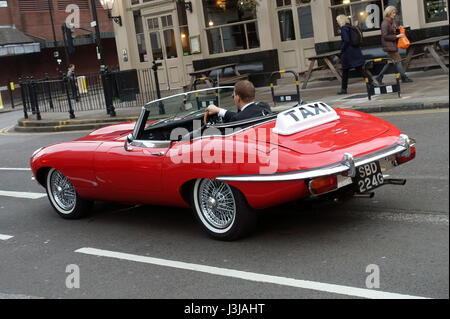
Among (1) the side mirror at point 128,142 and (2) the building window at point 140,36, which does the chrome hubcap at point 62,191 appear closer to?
(1) the side mirror at point 128,142

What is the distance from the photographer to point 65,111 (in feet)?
72.9

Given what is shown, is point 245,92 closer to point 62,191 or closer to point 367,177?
point 367,177

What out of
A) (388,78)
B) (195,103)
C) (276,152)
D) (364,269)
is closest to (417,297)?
(364,269)

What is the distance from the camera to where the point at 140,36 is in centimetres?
2555

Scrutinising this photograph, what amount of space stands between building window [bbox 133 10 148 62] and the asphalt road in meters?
18.4

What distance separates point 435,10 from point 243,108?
44.8ft

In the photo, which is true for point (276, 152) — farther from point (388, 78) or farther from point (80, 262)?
point (388, 78)

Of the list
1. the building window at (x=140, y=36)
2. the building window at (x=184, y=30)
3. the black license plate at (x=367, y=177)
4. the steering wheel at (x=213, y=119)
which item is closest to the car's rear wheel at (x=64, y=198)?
the steering wheel at (x=213, y=119)

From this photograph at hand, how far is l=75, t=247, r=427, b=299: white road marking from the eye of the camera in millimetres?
4277

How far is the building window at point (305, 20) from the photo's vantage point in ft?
68.2

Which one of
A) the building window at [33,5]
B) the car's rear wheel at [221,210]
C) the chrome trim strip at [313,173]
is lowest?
the car's rear wheel at [221,210]

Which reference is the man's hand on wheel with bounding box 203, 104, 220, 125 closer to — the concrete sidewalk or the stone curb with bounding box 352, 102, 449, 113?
the concrete sidewalk

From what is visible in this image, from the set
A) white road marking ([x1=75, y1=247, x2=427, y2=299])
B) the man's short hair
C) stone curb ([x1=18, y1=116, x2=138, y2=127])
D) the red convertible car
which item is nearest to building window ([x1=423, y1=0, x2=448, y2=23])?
stone curb ([x1=18, y1=116, x2=138, y2=127])

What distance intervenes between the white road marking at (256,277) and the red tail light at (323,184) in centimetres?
78
